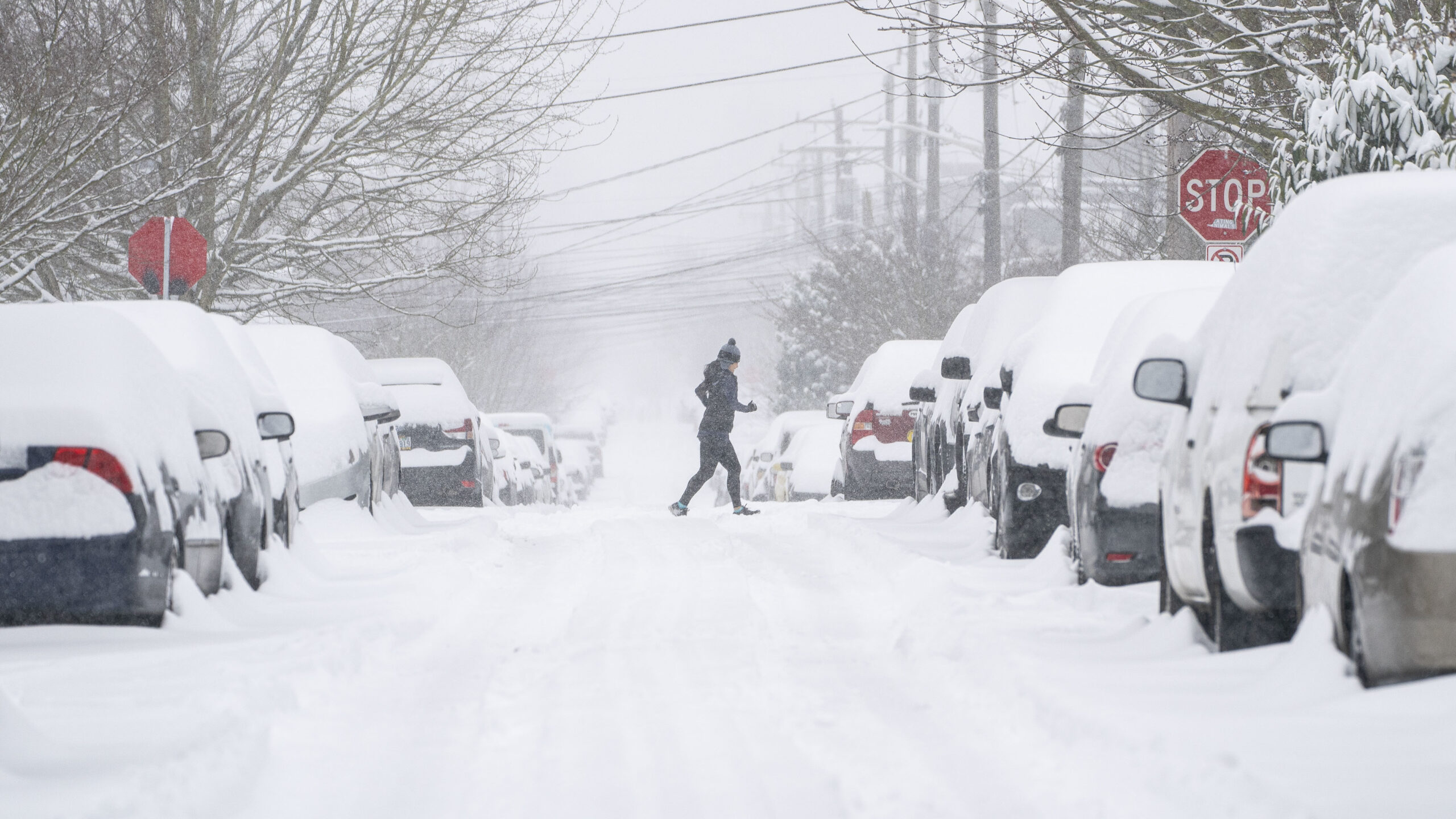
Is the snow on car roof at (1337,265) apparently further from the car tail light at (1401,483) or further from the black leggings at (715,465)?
the black leggings at (715,465)

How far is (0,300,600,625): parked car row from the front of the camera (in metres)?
6.03

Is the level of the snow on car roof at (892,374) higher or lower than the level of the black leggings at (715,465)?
higher

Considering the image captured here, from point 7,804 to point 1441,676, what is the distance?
138 inches

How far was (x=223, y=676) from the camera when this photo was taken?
223 inches

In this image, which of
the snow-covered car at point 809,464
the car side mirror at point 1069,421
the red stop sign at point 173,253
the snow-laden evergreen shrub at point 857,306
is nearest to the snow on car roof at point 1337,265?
the car side mirror at point 1069,421

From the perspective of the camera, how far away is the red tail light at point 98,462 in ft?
19.8

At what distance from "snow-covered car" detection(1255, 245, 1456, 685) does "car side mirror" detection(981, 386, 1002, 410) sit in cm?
565

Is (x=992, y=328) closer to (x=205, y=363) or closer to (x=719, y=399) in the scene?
(x=719, y=399)

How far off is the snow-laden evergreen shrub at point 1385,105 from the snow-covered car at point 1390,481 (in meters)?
4.55

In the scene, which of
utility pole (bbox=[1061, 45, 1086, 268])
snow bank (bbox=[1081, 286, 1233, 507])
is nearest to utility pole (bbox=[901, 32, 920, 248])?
utility pole (bbox=[1061, 45, 1086, 268])

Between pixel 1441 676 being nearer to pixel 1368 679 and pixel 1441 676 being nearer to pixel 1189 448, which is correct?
pixel 1368 679

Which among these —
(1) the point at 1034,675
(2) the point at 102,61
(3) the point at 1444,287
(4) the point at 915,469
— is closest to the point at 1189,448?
(1) the point at 1034,675

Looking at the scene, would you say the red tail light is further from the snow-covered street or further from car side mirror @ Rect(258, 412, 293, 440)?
car side mirror @ Rect(258, 412, 293, 440)

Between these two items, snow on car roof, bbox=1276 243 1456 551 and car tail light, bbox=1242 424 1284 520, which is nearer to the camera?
snow on car roof, bbox=1276 243 1456 551
